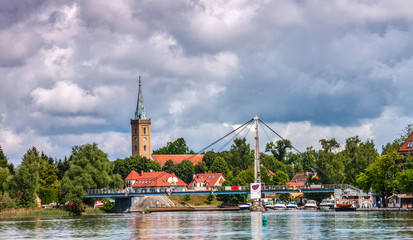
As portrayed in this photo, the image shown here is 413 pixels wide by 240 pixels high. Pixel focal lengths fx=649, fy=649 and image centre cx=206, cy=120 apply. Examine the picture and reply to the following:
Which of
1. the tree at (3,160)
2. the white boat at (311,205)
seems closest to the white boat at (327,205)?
the white boat at (311,205)

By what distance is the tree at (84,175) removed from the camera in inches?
5556

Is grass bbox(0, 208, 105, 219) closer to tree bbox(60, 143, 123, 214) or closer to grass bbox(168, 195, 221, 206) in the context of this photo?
tree bbox(60, 143, 123, 214)

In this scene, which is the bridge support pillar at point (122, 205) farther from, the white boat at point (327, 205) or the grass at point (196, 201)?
the white boat at point (327, 205)

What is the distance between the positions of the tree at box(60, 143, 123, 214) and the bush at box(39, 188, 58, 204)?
2.54m

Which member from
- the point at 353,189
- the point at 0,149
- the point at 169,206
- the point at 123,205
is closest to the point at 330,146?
the point at 353,189

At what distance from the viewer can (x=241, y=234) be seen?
7019 cm

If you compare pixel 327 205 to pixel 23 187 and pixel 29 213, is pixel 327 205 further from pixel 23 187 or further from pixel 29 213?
pixel 23 187

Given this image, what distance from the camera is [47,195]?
14350cm

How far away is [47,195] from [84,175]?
9.12 meters

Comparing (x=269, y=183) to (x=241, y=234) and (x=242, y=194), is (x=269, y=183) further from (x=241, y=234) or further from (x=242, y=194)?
(x=241, y=234)

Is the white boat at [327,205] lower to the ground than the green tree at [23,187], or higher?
lower

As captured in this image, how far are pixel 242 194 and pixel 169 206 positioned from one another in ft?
68.3

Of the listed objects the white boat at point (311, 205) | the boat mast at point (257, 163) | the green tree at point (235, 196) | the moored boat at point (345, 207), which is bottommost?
the white boat at point (311, 205)

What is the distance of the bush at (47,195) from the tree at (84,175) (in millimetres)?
2543
